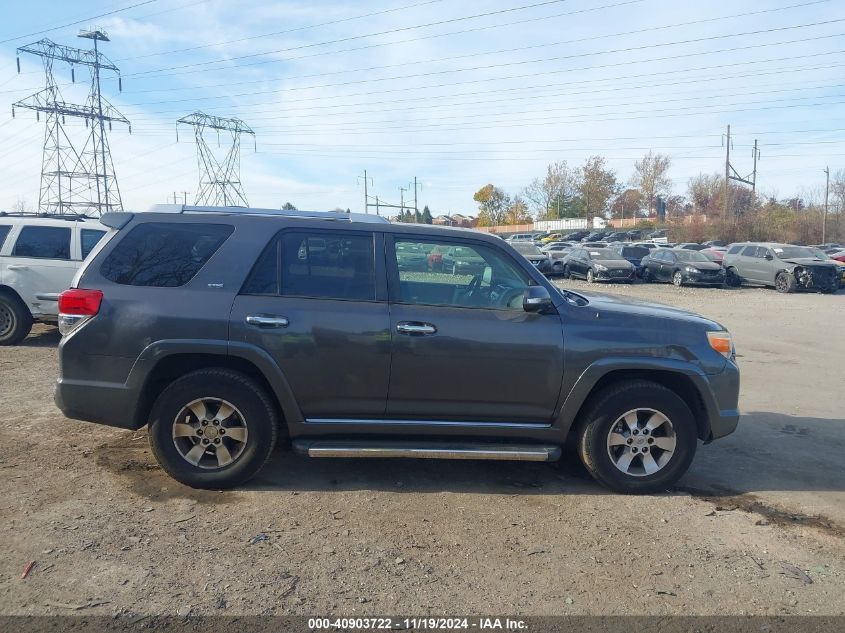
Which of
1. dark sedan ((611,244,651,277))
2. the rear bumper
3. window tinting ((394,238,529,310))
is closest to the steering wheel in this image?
window tinting ((394,238,529,310))

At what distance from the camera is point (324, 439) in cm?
461

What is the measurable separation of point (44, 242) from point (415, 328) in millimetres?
7855

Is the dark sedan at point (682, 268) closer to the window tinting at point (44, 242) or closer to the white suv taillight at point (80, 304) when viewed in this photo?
the window tinting at point (44, 242)

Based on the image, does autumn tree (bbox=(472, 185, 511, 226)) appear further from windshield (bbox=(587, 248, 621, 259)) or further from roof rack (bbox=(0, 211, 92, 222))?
roof rack (bbox=(0, 211, 92, 222))

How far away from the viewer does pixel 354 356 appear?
175 inches

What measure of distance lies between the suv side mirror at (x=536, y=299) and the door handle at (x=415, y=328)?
0.66 m

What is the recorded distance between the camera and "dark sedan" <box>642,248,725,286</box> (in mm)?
24422

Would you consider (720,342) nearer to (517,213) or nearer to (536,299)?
(536,299)

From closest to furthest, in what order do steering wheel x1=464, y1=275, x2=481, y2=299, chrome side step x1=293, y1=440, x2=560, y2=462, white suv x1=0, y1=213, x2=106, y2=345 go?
chrome side step x1=293, y1=440, x2=560, y2=462 < steering wheel x1=464, y1=275, x2=481, y2=299 < white suv x1=0, y1=213, x2=106, y2=345

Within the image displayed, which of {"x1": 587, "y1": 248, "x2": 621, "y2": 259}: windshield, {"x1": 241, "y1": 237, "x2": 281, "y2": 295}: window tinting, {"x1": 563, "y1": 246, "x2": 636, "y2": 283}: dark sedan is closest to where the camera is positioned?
{"x1": 241, "y1": 237, "x2": 281, "y2": 295}: window tinting

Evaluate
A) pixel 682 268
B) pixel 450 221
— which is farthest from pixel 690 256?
pixel 450 221

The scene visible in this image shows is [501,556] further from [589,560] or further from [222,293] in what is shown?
[222,293]

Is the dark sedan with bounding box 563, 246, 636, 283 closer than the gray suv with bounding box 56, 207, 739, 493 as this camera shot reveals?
No

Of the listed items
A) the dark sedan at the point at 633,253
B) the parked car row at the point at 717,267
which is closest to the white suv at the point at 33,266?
the parked car row at the point at 717,267
